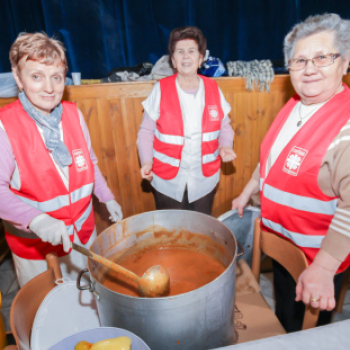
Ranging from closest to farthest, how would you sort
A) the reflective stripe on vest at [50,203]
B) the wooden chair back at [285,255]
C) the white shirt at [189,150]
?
the wooden chair back at [285,255] < the reflective stripe on vest at [50,203] < the white shirt at [189,150]

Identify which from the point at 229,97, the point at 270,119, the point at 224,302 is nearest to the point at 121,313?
Result: the point at 224,302

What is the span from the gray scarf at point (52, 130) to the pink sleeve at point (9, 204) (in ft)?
0.57

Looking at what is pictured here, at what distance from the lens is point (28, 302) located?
0.95 m

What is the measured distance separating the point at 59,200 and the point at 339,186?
1187 millimetres

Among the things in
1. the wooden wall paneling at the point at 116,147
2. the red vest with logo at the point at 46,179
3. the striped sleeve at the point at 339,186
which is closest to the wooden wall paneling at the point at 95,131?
the wooden wall paneling at the point at 116,147

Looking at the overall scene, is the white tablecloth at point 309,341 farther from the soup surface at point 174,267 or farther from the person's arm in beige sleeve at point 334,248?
the soup surface at point 174,267

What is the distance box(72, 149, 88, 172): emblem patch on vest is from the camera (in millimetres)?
1373

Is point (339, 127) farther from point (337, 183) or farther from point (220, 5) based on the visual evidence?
point (220, 5)

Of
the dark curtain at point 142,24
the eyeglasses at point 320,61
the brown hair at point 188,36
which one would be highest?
the dark curtain at point 142,24

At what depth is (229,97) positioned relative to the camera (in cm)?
246

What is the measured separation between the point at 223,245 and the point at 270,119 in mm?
1934

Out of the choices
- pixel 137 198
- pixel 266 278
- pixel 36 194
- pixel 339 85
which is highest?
pixel 339 85

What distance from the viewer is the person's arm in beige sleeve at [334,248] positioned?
86 cm

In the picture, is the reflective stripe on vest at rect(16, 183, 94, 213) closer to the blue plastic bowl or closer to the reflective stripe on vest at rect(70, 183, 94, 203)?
the reflective stripe on vest at rect(70, 183, 94, 203)
